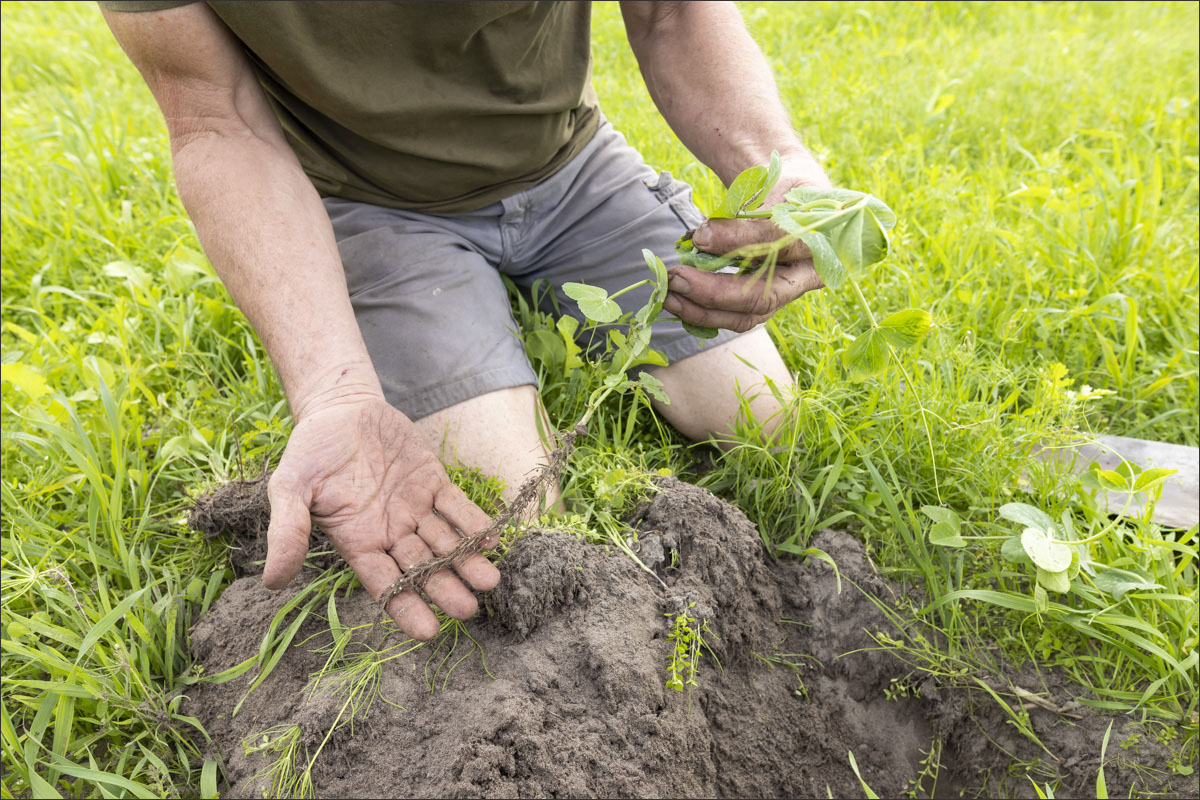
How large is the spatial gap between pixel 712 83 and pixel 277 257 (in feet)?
3.68

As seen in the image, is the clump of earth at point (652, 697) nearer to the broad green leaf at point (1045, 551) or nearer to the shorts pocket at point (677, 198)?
the broad green leaf at point (1045, 551)

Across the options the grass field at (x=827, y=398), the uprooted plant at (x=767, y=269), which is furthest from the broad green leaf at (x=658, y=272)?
the grass field at (x=827, y=398)

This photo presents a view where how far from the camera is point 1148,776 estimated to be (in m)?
1.60

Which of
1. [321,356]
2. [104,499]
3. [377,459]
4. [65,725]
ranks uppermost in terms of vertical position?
[321,356]

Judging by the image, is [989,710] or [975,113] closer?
[989,710]

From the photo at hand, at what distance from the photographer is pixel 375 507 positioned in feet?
5.24

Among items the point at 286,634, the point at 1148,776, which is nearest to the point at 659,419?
the point at 286,634

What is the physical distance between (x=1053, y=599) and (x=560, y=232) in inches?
58.1

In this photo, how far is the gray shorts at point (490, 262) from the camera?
78.3 inches

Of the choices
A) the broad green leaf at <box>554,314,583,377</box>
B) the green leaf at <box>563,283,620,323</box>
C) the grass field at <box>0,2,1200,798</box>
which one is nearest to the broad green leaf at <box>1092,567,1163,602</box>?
the grass field at <box>0,2,1200,798</box>

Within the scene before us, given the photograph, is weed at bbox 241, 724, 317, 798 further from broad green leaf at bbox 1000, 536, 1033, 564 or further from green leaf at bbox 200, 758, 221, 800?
broad green leaf at bbox 1000, 536, 1033, 564

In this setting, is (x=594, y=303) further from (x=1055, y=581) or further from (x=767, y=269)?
(x=1055, y=581)

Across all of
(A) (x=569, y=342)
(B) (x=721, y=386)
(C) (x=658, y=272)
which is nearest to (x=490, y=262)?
(A) (x=569, y=342)

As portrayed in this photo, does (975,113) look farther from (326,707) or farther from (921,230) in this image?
(326,707)
